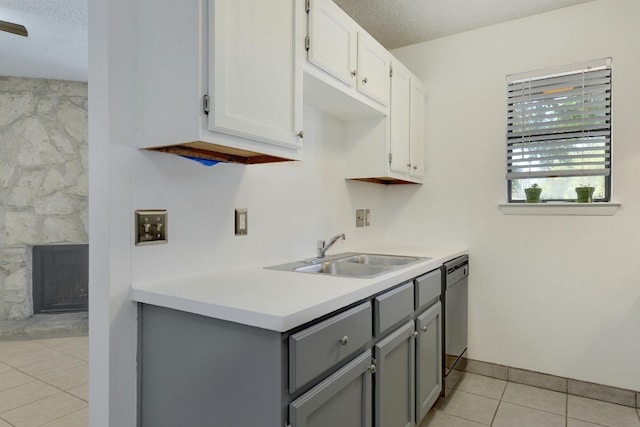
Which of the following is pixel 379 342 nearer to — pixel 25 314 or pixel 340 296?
pixel 340 296

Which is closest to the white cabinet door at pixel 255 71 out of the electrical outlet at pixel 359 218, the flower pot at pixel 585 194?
the electrical outlet at pixel 359 218

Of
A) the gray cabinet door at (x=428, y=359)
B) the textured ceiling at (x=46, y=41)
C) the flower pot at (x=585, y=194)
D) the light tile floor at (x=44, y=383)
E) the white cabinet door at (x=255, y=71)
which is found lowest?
the light tile floor at (x=44, y=383)

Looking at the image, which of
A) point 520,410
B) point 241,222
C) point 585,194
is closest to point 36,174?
point 241,222

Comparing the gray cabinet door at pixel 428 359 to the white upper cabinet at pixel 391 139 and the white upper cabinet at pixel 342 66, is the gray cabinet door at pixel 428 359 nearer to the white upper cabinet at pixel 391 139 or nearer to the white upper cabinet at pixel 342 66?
the white upper cabinet at pixel 391 139

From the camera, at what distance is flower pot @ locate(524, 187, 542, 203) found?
262 centimetres

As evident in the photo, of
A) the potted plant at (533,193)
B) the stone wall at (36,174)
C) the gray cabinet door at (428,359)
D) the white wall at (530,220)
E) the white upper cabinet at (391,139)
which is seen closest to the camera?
the gray cabinet door at (428,359)

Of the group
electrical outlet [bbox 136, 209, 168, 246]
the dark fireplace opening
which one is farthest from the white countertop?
the dark fireplace opening

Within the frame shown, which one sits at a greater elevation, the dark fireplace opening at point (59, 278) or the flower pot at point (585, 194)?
the flower pot at point (585, 194)

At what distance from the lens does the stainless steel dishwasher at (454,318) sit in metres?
2.35

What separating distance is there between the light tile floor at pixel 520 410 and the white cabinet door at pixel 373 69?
187 centimetres

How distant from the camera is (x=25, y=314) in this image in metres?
3.75

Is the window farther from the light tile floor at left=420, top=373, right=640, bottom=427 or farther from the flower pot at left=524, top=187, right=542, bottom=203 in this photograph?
the light tile floor at left=420, top=373, right=640, bottom=427

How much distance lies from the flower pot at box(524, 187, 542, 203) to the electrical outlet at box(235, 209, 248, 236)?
1935 mm

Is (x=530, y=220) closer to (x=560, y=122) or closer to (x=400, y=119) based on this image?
(x=560, y=122)
